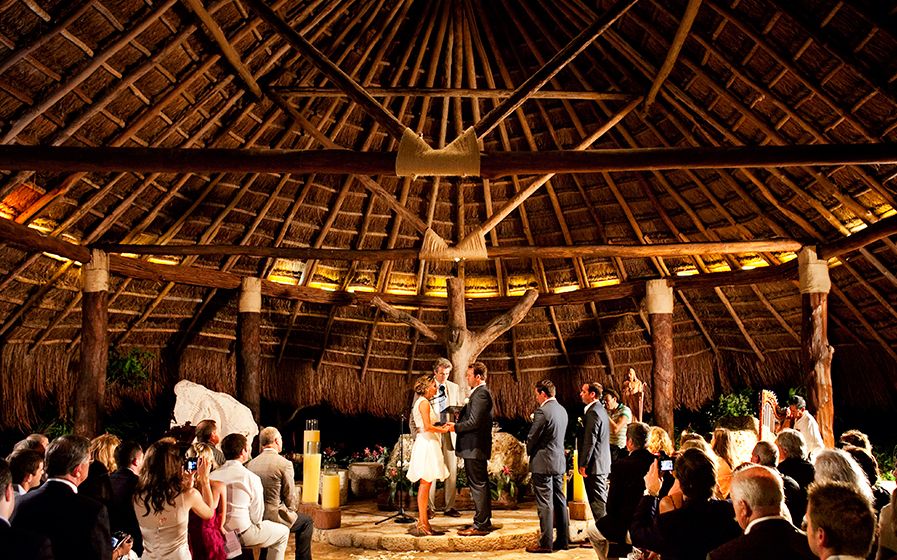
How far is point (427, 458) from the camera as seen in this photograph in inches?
257

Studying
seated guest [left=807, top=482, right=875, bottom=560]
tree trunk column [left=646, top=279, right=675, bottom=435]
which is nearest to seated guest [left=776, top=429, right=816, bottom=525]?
seated guest [left=807, top=482, right=875, bottom=560]

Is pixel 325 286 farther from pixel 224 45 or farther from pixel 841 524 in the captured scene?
pixel 841 524

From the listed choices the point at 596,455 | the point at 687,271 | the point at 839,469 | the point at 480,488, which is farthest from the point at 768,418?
the point at 839,469

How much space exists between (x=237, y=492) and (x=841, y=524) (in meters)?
3.02

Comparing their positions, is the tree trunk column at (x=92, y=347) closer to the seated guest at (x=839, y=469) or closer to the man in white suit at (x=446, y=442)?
the man in white suit at (x=446, y=442)

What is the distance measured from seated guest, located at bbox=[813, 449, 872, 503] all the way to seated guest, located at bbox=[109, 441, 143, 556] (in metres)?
3.01

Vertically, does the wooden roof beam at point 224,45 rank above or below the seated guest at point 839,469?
above

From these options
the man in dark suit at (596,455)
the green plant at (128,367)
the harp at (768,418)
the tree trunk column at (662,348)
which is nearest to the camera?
the man in dark suit at (596,455)

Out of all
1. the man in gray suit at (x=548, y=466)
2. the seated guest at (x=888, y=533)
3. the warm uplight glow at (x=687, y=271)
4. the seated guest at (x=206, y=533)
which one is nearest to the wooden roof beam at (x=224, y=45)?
the man in gray suit at (x=548, y=466)

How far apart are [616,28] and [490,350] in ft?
18.1

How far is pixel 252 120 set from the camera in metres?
8.77

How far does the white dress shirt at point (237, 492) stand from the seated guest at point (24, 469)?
949 mm

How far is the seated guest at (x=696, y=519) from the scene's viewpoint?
9.96ft

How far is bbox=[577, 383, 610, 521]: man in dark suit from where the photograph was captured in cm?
595
